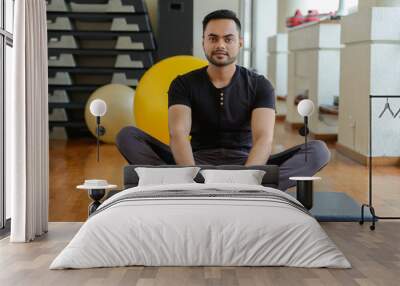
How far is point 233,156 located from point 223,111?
0.26 metres

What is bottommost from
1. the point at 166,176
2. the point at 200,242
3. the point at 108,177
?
the point at 108,177

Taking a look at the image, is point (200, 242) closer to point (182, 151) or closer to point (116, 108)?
point (182, 151)

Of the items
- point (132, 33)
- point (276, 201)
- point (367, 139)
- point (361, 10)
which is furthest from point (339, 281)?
point (132, 33)

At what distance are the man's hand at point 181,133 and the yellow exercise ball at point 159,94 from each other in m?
2.02

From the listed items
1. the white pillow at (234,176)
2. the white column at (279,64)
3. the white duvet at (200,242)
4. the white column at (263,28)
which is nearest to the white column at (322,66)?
the white column at (279,64)

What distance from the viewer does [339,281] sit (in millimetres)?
3457

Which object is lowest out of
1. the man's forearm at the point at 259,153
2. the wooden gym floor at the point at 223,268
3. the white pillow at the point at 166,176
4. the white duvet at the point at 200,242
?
the wooden gym floor at the point at 223,268

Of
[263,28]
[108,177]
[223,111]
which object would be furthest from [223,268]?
[263,28]

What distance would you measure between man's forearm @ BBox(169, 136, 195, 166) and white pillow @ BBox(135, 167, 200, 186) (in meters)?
0.29

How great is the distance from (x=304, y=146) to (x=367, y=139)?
276 centimetres

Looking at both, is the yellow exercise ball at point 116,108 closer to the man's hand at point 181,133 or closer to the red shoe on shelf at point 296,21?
the red shoe on shelf at point 296,21

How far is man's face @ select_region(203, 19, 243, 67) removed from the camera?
5.05 meters

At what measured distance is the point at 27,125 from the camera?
14.5ft

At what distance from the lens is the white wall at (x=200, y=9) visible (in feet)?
35.8
